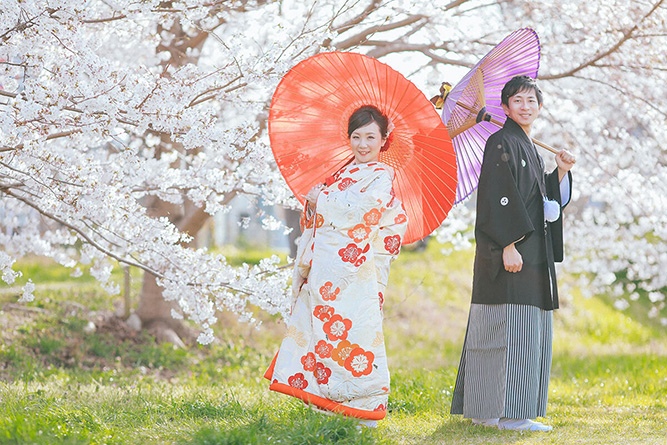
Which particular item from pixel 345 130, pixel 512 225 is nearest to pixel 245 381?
pixel 345 130

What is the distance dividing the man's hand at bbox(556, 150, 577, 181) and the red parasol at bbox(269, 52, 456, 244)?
0.68 metres

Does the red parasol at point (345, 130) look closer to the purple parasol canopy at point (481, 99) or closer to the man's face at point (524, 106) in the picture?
the purple parasol canopy at point (481, 99)

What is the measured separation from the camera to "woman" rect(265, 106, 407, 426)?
10.3 feet

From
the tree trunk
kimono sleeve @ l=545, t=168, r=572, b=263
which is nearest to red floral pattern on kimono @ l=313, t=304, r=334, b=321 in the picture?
kimono sleeve @ l=545, t=168, r=572, b=263

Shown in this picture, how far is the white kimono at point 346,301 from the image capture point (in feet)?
10.3

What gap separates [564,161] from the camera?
3670 mm

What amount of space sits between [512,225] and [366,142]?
87 cm

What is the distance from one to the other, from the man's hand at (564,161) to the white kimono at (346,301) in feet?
3.32

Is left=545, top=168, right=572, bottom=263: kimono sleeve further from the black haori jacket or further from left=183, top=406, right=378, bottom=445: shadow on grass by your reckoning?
left=183, top=406, right=378, bottom=445: shadow on grass

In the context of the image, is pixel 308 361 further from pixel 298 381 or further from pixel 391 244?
pixel 391 244

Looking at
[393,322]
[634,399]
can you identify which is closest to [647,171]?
[634,399]

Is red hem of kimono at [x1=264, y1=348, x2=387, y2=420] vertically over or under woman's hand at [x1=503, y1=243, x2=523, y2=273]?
under

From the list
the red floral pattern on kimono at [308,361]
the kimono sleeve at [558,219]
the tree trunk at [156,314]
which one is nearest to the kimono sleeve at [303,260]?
the red floral pattern on kimono at [308,361]

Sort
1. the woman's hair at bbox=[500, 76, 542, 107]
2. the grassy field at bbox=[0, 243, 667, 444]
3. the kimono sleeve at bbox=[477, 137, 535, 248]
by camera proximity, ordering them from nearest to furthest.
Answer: the grassy field at bbox=[0, 243, 667, 444]
the kimono sleeve at bbox=[477, 137, 535, 248]
the woman's hair at bbox=[500, 76, 542, 107]
